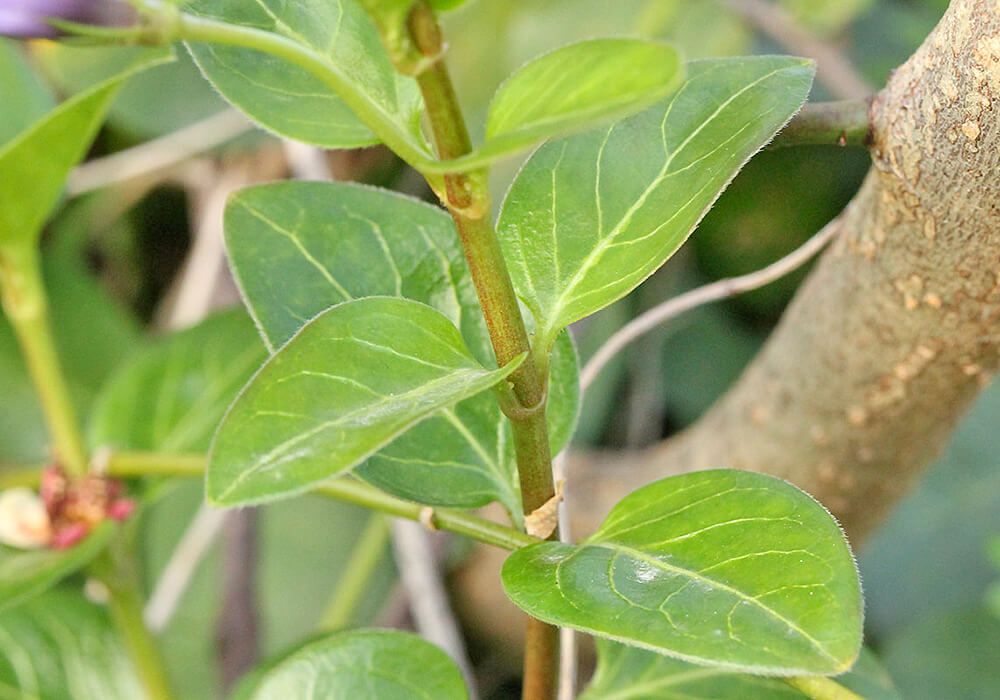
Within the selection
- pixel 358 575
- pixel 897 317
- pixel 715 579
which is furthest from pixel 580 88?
pixel 358 575

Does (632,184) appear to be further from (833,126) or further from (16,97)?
(16,97)

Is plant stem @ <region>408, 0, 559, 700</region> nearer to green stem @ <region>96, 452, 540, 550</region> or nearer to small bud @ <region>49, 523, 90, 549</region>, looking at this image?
green stem @ <region>96, 452, 540, 550</region>

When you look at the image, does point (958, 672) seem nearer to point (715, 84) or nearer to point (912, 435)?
point (912, 435)

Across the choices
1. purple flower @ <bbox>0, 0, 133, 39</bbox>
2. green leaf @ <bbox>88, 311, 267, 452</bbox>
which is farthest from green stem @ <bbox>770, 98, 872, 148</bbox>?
green leaf @ <bbox>88, 311, 267, 452</bbox>

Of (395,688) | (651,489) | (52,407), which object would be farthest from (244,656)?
(651,489)

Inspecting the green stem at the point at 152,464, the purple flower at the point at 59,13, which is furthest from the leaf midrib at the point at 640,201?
the green stem at the point at 152,464
